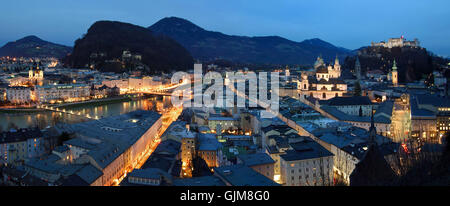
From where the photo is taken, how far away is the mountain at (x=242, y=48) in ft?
134

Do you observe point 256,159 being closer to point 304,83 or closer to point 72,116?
point 304,83

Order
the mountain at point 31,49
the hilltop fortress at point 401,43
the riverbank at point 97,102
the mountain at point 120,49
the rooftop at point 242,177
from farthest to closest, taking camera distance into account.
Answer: the mountain at point 31,49
the mountain at point 120,49
the hilltop fortress at point 401,43
the riverbank at point 97,102
the rooftop at point 242,177

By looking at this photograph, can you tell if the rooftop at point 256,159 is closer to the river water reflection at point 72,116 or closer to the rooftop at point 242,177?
the rooftop at point 242,177

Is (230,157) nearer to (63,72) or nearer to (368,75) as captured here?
(368,75)

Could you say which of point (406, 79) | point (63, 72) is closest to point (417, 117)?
point (406, 79)

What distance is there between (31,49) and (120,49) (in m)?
19.6

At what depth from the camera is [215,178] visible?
4074 mm

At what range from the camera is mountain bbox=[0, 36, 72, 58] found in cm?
3812

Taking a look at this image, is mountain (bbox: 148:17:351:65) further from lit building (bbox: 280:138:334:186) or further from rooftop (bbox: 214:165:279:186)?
rooftop (bbox: 214:165:279:186)

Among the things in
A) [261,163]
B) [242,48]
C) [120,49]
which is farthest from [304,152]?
[242,48]

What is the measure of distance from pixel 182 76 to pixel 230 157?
19403mm

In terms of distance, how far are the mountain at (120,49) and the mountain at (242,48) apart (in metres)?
9.68

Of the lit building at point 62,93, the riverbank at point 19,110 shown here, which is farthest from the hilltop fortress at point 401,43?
the riverbank at point 19,110
